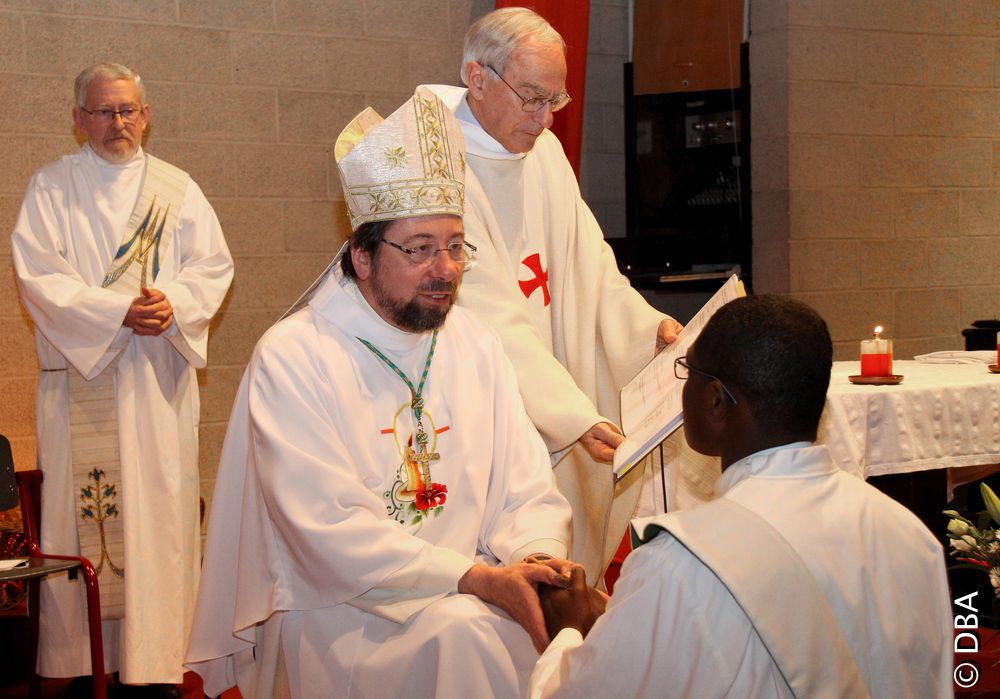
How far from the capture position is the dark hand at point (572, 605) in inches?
88.7

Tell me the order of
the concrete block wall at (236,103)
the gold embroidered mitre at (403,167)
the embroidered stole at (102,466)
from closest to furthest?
1. the gold embroidered mitre at (403,167)
2. the embroidered stole at (102,466)
3. the concrete block wall at (236,103)

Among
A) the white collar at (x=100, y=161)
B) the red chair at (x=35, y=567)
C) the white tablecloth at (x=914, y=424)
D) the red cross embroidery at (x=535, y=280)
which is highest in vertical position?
the white collar at (x=100, y=161)

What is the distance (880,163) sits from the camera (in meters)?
7.26

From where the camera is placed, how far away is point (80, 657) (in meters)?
4.39

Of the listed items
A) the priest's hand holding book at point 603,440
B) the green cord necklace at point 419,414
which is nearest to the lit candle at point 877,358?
the priest's hand holding book at point 603,440

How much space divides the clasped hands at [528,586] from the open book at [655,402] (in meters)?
0.22

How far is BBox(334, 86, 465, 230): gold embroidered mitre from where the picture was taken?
2721 millimetres

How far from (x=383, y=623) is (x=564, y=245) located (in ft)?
5.47

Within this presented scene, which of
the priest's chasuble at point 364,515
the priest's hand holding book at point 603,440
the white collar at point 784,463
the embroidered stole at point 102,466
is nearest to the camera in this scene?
the white collar at point 784,463

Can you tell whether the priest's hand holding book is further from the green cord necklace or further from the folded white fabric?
the folded white fabric

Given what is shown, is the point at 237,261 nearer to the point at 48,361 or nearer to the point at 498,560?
the point at 48,361

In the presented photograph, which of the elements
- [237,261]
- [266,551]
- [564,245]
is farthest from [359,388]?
[237,261]

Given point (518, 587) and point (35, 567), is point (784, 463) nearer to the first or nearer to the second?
point (518, 587)

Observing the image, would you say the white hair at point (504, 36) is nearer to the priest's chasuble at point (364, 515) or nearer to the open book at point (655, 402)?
the priest's chasuble at point (364, 515)
